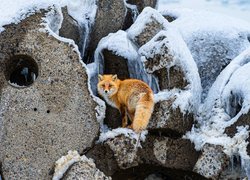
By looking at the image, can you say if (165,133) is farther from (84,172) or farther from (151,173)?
(84,172)

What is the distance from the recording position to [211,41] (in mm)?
10070

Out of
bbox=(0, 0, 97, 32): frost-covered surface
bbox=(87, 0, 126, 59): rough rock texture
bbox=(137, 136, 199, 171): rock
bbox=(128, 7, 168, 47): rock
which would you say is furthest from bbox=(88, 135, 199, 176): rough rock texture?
bbox=(87, 0, 126, 59): rough rock texture

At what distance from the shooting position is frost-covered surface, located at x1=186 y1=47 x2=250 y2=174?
8.09 m

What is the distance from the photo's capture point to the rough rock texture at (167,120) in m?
8.28

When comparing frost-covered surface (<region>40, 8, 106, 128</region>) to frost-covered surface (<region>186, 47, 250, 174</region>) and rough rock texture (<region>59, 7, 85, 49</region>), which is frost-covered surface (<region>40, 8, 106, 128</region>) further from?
frost-covered surface (<region>186, 47, 250, 174</region>)

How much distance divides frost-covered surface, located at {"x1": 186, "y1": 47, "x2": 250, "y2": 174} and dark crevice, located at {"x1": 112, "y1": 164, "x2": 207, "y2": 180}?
0.41 meters

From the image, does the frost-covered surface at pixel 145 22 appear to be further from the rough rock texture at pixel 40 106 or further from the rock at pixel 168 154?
the rock at pixel 168 154

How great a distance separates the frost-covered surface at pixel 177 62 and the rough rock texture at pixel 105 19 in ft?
5.35

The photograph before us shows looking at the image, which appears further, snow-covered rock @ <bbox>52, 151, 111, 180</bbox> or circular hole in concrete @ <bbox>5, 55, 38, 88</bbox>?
circular hole in concrete @ <bbox>5, 55, 38, 88</bbox>

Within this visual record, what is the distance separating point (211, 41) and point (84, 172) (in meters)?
3.05

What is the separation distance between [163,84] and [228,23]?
240 centimetres

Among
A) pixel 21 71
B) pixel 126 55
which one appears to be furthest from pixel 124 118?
pixel 21 71

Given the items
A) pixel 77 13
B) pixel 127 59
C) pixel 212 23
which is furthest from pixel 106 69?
pixel 212 23

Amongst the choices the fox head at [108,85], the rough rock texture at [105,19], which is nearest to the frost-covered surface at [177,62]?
the fox head at [108,85]
